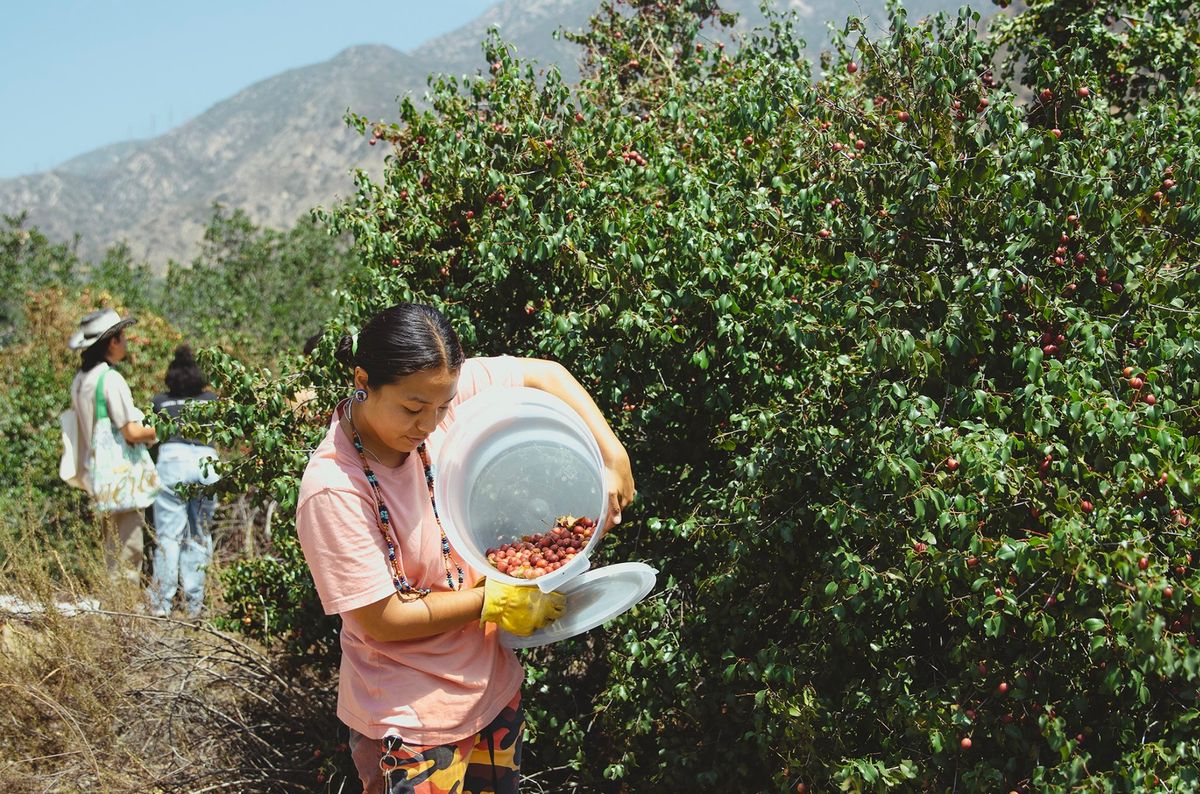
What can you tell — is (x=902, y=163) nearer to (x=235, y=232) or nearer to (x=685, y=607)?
(x=685, y=607)

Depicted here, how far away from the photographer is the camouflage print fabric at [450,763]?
2.25m

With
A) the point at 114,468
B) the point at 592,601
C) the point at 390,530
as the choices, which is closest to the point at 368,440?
the point at 390,530

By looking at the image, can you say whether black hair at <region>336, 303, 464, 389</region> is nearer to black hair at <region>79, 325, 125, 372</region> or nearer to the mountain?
black hair at <region>79, 325, 125, 372</region>

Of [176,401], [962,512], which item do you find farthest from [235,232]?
[962,512]

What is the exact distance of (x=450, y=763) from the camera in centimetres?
229

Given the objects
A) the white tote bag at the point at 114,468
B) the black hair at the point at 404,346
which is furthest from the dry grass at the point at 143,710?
the black hair at the point at 404,346

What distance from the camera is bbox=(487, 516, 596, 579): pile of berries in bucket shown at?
2.32 m

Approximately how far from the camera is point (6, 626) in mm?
4203

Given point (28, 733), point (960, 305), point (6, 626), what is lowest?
point (28, 733)

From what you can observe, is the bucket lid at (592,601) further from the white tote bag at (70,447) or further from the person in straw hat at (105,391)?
the white tote bag at (70,447)

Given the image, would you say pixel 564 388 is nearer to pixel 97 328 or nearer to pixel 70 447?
pixel 97 328

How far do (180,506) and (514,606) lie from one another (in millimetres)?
4117

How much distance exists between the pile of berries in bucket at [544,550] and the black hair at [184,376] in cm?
368

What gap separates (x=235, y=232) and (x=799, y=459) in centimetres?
1146
